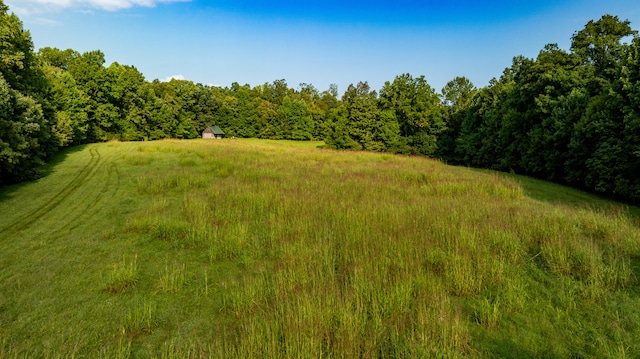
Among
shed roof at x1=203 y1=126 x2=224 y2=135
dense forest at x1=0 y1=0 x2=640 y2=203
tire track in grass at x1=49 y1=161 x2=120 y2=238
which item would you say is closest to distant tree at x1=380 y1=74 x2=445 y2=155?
dense forest at x1=0 y1=0 x2=640 y2=203

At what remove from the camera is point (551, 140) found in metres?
18.9

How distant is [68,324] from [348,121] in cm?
4200

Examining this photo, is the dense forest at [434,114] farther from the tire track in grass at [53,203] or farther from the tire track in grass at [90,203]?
the tire track in grass at [90,203]

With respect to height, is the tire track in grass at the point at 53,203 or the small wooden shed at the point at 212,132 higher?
the small wooden shed at the point at 212,132

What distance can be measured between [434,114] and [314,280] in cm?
3929

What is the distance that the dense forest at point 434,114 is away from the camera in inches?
525

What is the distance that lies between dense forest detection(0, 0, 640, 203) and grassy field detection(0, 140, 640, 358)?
23.1ft

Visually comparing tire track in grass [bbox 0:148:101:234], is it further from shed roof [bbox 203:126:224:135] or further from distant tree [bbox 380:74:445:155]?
shed roof [bbox 203:126:224:135]

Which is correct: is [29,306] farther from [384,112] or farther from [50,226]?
[384,112]

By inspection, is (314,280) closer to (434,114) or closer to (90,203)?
(90,203)

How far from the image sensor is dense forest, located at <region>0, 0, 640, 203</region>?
1333 centimetres

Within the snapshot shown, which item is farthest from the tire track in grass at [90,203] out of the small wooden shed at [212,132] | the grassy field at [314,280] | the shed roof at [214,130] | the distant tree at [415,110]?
the small wooden shed at [212,132]

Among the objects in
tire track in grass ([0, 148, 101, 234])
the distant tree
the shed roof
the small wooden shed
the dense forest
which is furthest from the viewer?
the small wooden shed

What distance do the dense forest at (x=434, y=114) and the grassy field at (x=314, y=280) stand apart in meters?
7.05
